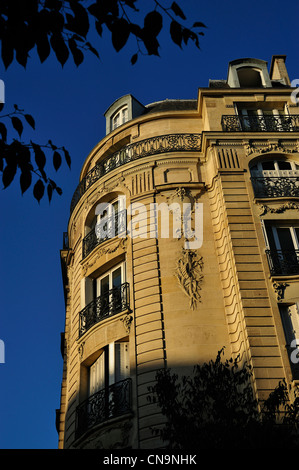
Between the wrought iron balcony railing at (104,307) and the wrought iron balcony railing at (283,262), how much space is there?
13.5 ft

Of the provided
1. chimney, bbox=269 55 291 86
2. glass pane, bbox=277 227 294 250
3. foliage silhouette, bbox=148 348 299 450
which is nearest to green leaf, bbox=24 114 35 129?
foliage silhouette, bbox=148 348 299 450

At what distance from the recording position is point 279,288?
50.3 ft

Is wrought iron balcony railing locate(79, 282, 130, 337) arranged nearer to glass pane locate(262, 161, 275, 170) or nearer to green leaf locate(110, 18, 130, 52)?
glass pane locate(262, 161, 275, 170)

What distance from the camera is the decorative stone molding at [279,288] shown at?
1518cm

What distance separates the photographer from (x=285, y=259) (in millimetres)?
16094

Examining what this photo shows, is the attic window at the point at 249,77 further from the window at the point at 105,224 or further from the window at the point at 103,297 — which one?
the window at the point at 103,297

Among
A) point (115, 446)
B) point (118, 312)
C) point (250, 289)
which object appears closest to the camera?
point (115, 446)

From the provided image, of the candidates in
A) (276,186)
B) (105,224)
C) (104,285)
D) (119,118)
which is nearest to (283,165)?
(276,186)

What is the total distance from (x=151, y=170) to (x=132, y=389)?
761 centimetres

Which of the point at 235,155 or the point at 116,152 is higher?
the point at 116,152

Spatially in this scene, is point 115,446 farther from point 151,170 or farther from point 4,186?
point 4,186

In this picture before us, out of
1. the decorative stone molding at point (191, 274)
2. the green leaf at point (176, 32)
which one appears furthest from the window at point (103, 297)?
the green leaf at point (176, 32)

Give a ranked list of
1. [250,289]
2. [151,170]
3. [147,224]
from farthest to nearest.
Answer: [151,170] → [147,224] → [250,289]
